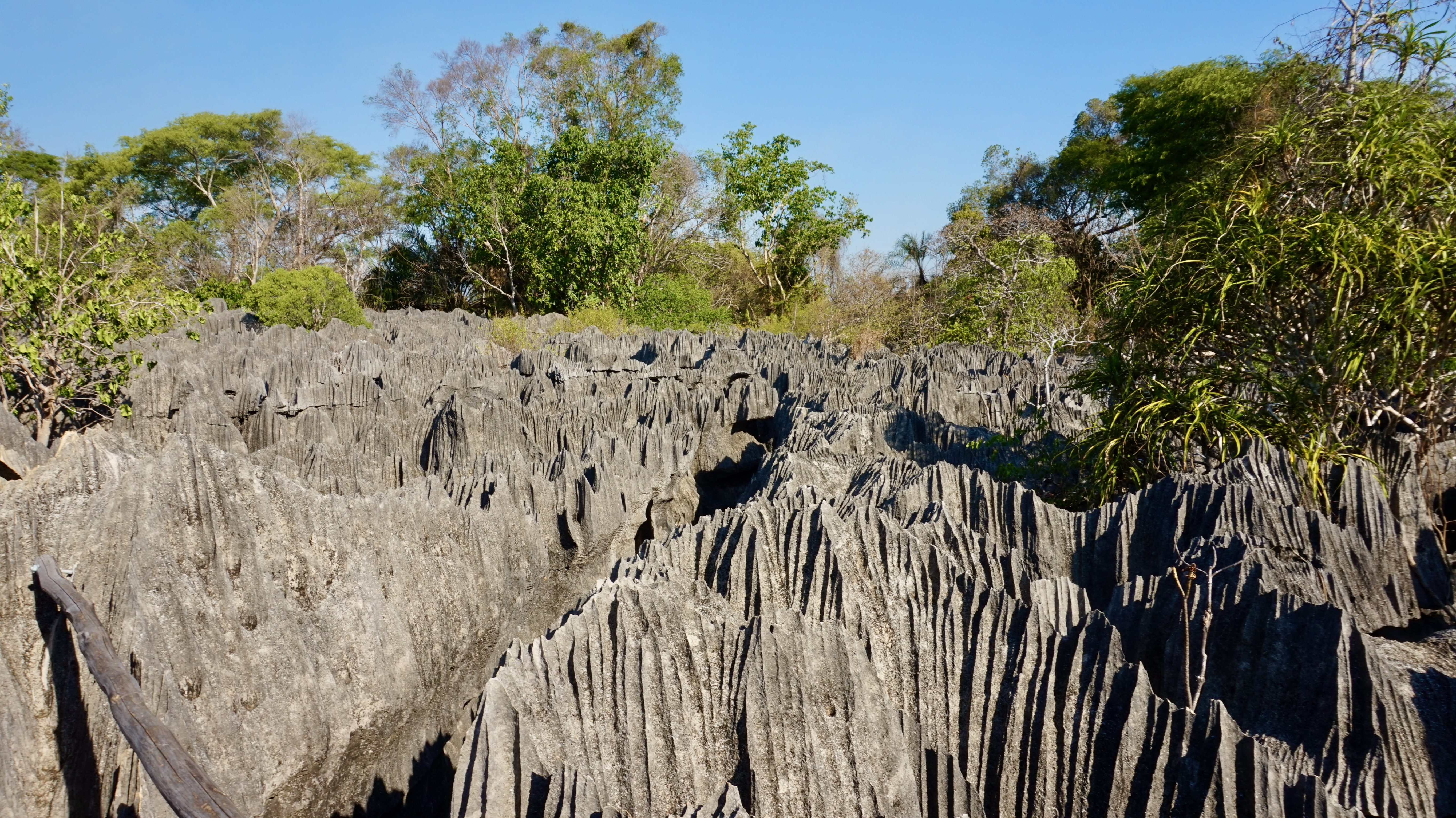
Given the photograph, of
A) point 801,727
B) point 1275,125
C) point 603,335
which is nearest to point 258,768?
point 801,727

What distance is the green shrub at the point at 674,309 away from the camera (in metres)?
19.0

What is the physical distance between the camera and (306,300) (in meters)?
14.3

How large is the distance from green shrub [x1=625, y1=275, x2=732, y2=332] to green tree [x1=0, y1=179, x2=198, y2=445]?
12.6m

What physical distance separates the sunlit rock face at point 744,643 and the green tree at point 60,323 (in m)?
1.86

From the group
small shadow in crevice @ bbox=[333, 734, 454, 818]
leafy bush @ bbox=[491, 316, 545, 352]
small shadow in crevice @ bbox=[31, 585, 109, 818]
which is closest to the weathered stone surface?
small shadow in crevice @ bbox=[31, 585, 109, 818]

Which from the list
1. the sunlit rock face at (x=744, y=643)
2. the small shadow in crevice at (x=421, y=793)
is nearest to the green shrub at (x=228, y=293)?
the sunlit rock face at (x=744, y=643)

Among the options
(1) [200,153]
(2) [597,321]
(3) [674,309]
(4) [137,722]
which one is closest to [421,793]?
(4) [137,722]

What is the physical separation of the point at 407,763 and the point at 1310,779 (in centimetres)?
297

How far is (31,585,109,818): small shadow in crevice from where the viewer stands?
221cm

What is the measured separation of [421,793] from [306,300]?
13349 mm

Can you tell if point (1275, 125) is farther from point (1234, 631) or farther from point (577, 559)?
point (577, 559)

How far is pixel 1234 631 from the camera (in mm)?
2365

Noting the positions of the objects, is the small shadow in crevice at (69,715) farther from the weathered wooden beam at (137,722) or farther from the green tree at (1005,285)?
the green tree at (1005,285)

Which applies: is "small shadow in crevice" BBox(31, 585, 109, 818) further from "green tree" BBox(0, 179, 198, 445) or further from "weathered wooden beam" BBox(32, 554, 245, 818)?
"green tree" BBox(0, 179, 198, 445)
